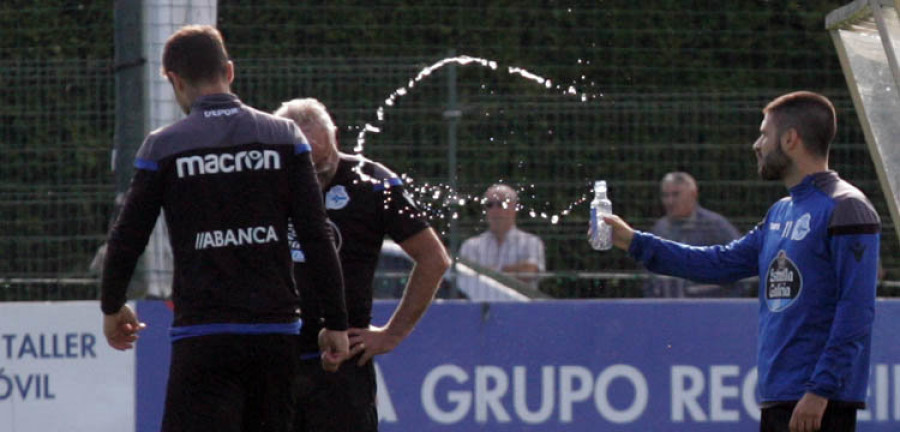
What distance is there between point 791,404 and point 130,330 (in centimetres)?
203

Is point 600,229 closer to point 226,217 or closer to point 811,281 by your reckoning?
point 811,281

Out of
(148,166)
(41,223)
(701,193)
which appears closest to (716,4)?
(701,193)

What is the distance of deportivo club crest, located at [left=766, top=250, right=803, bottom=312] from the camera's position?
16.4ft

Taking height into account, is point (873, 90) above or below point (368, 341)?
above

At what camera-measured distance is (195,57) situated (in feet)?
15.6

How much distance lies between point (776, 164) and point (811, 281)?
0.42 metres

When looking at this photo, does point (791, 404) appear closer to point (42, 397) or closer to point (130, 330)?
point (130, 330)

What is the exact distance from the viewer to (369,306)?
566cm

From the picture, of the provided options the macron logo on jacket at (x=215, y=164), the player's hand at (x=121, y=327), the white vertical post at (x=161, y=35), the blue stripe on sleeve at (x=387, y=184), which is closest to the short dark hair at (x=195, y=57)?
the macron logo on jacket at (x=215, y=164)

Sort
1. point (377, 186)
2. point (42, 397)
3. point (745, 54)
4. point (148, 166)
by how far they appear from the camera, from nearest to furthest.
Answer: point (148, 166) → point (377, 186) → point (42, 397) → point (745, 54)

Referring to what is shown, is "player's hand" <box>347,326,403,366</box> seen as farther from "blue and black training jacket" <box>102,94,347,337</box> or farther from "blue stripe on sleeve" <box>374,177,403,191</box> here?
"blue and black training jacket" <box>102,94,347,337</box>

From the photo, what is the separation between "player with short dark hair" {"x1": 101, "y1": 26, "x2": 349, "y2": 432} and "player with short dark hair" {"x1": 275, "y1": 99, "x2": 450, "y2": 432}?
0.72 meters

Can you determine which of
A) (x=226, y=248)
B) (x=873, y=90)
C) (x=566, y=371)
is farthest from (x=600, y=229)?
(x=566, y=371)

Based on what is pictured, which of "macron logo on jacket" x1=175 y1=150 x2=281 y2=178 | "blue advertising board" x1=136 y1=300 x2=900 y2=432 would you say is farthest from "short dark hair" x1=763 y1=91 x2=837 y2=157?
"blue advertising board" x1=136 y1=300 x2=900 y2=432
